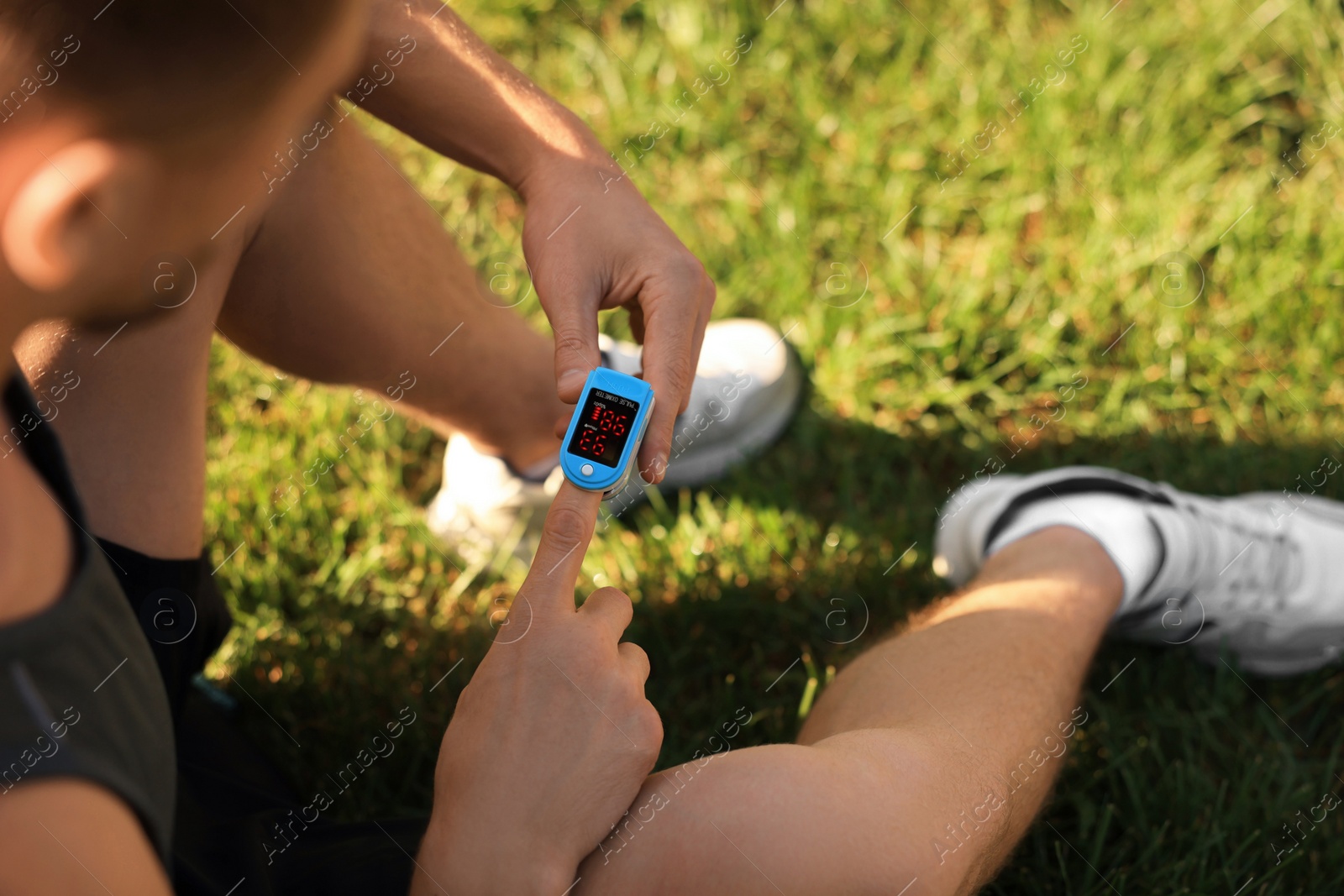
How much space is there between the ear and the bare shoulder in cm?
39

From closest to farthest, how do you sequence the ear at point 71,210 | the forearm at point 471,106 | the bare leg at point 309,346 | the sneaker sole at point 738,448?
the ear at point 71,210 → the bare leg at point 309,346 → the forearm at point 471,106 → the sneaker sole at point 738,448

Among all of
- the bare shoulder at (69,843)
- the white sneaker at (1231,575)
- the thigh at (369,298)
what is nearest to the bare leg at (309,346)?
the thigh at (369,298)

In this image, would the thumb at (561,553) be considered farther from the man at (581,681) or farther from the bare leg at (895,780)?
the bare leg at (895,780)

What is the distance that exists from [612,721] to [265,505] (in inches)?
43.6

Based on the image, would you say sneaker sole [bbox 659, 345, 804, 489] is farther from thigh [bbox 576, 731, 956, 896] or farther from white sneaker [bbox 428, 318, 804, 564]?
thigh [bbox 576, 731, 956, 896]

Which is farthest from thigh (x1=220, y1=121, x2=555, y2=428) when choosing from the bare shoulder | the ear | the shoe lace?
the shoe lace

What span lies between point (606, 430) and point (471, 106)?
0.48 metres

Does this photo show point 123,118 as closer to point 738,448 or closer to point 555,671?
point 555,671

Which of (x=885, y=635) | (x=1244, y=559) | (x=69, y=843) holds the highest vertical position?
(x=69, y=843)

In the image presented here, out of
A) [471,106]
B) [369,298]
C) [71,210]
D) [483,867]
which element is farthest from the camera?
[369,298]

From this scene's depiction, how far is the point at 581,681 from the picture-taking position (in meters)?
1.03

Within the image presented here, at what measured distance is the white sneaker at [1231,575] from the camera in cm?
154

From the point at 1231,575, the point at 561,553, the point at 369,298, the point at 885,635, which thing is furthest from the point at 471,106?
the point at 1231,575

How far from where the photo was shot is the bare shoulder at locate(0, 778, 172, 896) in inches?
28.8
